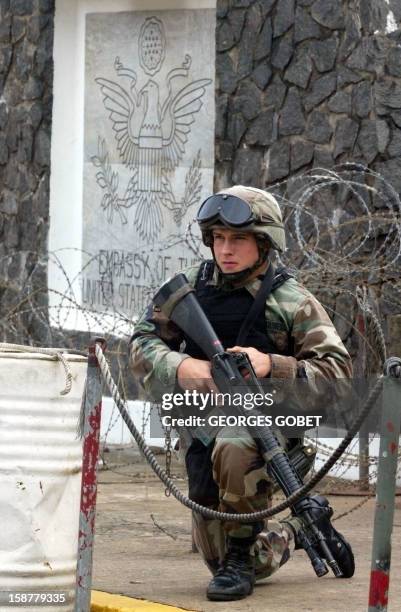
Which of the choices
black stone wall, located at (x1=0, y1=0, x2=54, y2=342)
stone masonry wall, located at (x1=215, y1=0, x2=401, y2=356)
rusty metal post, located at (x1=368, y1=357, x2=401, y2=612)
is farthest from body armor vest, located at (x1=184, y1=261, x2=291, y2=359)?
black stone wall, located at (x1=0, y1=0, x2=54, y2=342)

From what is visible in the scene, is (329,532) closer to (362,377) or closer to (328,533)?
(328,533)

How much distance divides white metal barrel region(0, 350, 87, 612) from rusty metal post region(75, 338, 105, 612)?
0.23 metres

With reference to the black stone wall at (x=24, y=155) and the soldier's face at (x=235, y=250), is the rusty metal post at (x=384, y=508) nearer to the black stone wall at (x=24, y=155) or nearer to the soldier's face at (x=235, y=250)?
the soldier's face at (x=235, y=250)

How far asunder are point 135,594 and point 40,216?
22.2 feet

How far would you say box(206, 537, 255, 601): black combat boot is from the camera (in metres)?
6.00

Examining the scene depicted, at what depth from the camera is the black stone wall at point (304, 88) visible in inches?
375

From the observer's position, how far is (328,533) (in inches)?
235

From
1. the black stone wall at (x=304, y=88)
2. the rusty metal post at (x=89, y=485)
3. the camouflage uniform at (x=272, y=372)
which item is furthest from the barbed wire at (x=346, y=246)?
the rusty metal post at (x=89, y=485)

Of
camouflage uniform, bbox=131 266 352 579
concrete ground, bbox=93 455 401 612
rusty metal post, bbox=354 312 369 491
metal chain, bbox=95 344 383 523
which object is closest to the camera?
metal chain, bbox=95 344 383 523

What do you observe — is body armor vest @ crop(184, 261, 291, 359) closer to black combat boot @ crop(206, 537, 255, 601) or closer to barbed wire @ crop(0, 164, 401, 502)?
black combat boot @ crop(206, 537, 255, 601)

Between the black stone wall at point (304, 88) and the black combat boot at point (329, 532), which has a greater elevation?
the black stone wall at point (304, 88)

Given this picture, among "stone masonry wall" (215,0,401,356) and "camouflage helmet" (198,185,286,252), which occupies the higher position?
"stone masonry wall" (215,0,401,356)

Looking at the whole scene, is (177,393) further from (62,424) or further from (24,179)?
(24,179)

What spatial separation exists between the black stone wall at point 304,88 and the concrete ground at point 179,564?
2.09m
